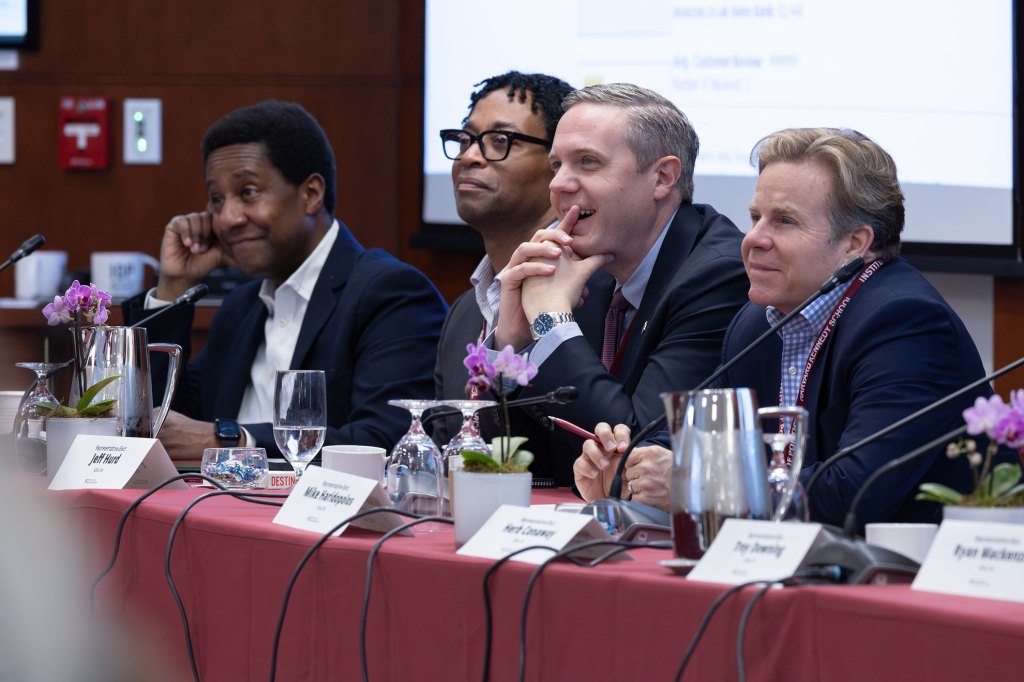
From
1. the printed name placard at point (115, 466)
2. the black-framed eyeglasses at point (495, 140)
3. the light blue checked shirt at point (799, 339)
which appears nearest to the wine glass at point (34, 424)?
the printed name placard at point (115, 466)

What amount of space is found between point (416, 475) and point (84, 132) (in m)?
3.13

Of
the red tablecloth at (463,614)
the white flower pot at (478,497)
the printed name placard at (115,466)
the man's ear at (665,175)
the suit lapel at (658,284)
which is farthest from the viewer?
the man's ear at (665,175)

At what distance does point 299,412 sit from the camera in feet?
6.71

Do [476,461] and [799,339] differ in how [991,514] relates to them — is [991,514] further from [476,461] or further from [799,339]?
[799,339]

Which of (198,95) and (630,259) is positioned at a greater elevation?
(198,95)

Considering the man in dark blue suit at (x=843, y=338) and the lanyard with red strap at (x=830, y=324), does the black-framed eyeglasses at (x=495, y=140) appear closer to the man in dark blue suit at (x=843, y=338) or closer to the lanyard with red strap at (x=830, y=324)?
the man in dark blue suit at (x=843, y=338)

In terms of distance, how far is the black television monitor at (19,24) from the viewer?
4.43 meters

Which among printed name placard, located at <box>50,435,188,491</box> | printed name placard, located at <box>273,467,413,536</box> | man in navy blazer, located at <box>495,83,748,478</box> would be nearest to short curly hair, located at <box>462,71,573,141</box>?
man in navy blazer, located at <box>495,83,748,478</box>

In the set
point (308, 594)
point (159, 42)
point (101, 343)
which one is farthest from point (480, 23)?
point (308, 594)

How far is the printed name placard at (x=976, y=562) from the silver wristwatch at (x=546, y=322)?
1.16 m

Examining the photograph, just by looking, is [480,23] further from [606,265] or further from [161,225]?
[606,265]

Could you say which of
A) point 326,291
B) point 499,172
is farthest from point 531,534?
point 326,291

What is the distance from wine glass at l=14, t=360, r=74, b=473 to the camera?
2242 mm

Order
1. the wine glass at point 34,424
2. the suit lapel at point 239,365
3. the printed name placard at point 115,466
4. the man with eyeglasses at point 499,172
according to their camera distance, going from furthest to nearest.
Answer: the suit lapel at point 239,365 → the man with eyeglasses at point 499,172 → the wine glass at point 34,424 → the printed name placard at point 115,466
